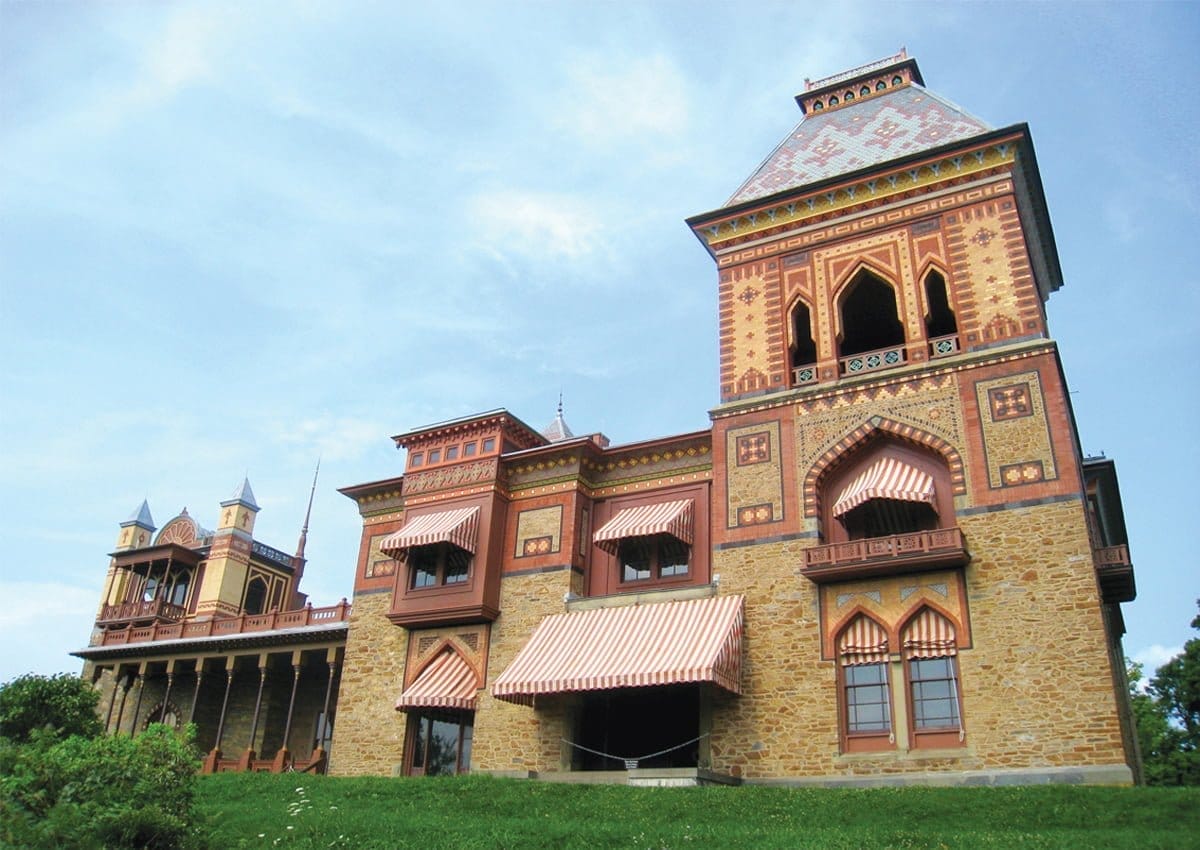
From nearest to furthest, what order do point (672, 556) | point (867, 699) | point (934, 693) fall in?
point (934, 693), point (867, 699), point (672, 556)

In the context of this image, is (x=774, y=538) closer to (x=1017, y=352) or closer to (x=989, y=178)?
(x=1017, y=352)

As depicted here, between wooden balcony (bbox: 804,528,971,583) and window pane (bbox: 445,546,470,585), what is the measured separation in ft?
33.7

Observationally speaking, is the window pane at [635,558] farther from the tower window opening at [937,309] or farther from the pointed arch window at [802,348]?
the tower window opening at [937,309]

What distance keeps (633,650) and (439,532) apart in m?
6.98

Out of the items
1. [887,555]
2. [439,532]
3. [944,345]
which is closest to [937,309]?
[944,345]

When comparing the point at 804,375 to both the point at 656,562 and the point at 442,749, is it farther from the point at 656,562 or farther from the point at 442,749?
the point at 442,749

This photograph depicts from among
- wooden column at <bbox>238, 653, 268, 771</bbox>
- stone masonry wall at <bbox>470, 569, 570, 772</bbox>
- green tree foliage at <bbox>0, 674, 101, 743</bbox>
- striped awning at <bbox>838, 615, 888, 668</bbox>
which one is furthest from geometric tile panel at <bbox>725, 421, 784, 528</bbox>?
green tree foliage at <bbox>0, 674, 101, 743</bbox>

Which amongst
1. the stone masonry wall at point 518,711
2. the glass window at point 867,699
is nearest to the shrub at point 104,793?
the stone masonry wall at point 518,711

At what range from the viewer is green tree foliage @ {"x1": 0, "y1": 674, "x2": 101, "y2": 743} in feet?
99.6

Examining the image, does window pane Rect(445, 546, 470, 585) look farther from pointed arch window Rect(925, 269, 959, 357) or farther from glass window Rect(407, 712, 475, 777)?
pointed arch window Rect(925, 269, 959, 357)

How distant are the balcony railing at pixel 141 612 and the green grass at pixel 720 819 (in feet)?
98.4

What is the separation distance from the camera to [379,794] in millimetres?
20188

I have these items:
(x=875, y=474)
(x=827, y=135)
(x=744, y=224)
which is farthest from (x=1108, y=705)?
(x=827, y=135)

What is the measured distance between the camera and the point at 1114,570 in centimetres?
2102
